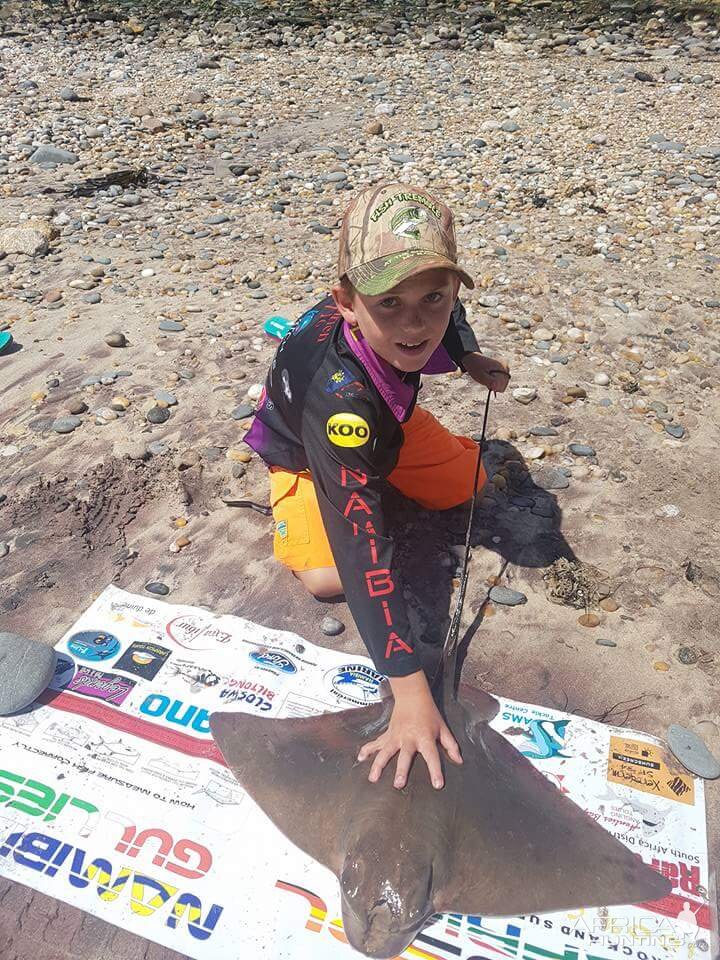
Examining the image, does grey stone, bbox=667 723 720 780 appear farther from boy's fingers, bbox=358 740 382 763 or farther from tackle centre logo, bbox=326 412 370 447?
tackle centre logo, bbox=326 412 370 447

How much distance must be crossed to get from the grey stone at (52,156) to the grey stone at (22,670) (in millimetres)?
5438

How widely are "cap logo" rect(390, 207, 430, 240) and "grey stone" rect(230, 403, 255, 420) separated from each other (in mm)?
2010

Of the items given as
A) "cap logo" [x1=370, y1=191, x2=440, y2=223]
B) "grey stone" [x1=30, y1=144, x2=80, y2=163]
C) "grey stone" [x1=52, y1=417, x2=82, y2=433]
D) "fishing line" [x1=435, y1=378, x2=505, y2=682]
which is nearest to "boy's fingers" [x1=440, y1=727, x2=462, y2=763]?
"fishing line" [x1=435, y1=378, x2=505, y2=682]

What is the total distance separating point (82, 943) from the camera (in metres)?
2.15

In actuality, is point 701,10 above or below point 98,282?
above

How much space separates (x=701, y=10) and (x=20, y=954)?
11.3 m

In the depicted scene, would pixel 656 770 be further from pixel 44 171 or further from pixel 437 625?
pixel 44 171

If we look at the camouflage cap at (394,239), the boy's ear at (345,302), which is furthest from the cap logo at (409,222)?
the boy's ear at (345,302)

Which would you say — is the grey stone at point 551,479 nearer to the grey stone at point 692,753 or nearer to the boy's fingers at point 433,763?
the grey stone at point 692,753

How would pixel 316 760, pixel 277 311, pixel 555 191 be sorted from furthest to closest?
pixel 555 191 → pixel 277 311 → pixel 316 760

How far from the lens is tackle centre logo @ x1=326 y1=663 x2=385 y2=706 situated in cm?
275

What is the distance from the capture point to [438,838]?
2.15 metres

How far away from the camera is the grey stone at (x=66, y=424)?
154 inches

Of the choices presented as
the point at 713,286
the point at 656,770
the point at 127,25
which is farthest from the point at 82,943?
the point at 127,25
